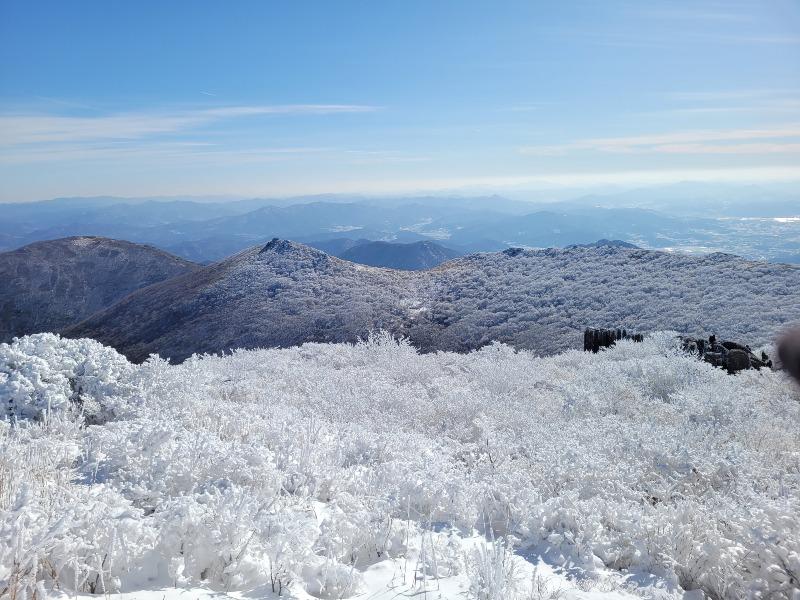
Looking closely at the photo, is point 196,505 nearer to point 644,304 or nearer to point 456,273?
point 644,304

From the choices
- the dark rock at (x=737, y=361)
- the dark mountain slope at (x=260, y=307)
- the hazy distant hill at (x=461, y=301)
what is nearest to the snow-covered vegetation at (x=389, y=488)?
the dark rock at (x=737, y=361)

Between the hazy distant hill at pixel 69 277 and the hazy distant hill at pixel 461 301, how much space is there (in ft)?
50.7

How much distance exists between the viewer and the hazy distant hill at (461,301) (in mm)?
24391

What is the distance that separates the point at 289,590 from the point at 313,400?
6.20 m

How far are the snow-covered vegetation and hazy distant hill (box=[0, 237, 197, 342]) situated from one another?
47837 mm

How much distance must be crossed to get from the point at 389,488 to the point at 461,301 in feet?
87.4

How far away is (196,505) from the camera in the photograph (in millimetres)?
4051

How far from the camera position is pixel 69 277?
5409cm

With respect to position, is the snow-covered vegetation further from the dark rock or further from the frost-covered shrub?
the dark rock

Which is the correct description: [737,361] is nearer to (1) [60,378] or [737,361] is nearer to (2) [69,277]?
(1) [60,378]

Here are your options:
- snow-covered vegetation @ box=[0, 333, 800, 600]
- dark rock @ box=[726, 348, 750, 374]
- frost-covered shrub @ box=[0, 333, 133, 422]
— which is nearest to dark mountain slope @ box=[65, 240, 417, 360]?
dark rock @ box=[726, 348, 750, 374]

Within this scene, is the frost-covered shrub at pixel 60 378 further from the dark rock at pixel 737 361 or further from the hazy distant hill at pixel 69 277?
the hazy distant hill at pixel 69 277

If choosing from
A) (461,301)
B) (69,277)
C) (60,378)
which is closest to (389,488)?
(60,378)

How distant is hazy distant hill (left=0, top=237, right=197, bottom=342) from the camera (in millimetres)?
48906
